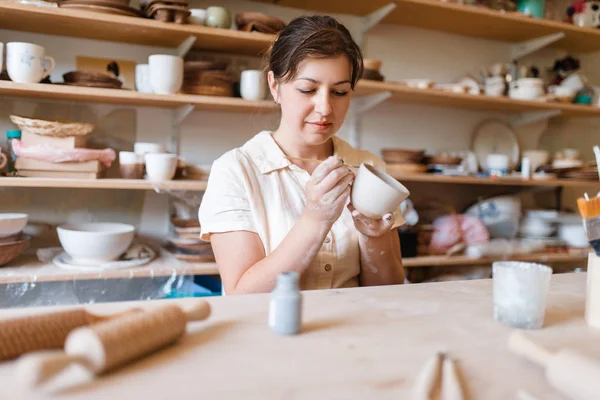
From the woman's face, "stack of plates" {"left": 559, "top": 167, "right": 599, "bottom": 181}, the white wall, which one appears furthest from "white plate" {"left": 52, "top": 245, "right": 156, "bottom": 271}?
"stack of plates" {"left": 559, "top": 167, "right": 599, "bottom": 181}

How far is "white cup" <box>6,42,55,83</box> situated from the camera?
1.78 m

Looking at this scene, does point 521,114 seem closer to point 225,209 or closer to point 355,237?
point 355,237

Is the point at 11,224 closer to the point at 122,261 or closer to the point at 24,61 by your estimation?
the point at 122,261

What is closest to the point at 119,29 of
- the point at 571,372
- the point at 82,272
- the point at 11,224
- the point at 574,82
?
the point at 11,224

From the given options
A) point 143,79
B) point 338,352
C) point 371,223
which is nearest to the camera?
point 338,352

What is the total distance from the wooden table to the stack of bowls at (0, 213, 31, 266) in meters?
1.28

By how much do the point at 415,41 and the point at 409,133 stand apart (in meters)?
0.53

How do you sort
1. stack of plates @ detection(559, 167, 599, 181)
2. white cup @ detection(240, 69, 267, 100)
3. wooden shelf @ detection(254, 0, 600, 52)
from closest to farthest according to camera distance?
white cup @ detection(240, 69, 267, 100) → wooden shelf @ detection(254, 0, 600, 52) → stack of plates @ detection(559, 167, 599, 181)

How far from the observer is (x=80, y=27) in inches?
78.9

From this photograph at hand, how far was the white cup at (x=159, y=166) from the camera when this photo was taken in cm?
196

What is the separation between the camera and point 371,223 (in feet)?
3.62

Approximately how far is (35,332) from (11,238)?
4.87 feet

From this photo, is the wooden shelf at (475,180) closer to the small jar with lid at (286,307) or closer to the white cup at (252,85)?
the white cup at (252,85)

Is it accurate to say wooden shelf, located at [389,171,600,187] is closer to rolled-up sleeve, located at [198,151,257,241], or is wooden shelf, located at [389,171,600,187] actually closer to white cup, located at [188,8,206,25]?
white cup, located at [188,8,206,25]
